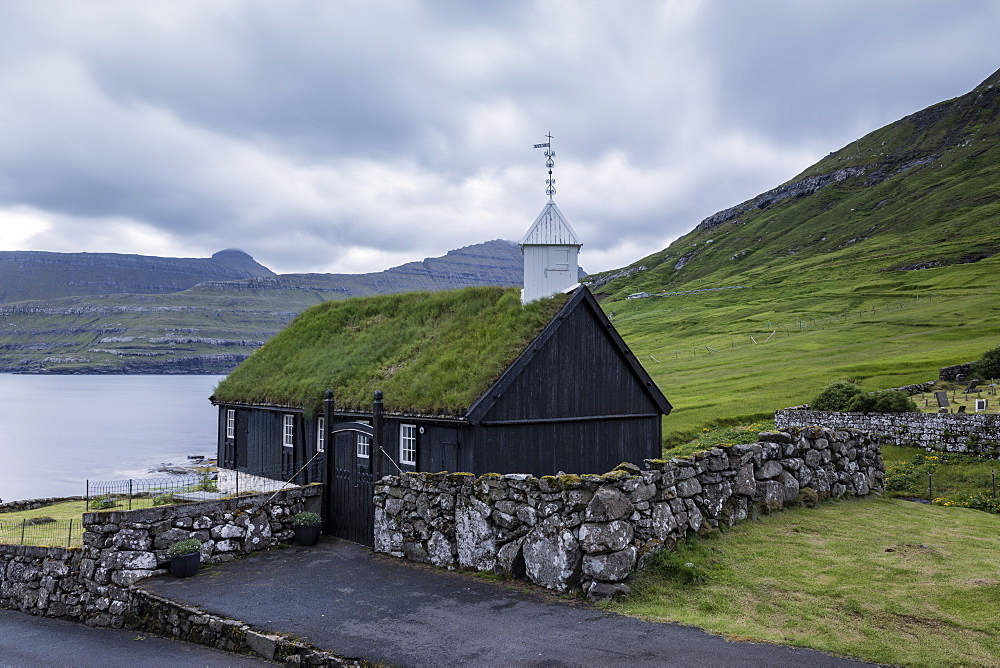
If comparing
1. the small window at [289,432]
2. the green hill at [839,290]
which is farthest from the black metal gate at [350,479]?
the green hill at [839,290]

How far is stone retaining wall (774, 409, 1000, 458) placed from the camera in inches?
1027

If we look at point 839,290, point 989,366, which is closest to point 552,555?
point 989,366

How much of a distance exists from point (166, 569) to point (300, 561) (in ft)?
10.2

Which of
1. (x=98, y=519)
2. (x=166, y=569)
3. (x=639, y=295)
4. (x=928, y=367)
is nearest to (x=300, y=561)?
→ (x=166, y=569)

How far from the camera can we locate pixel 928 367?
162 ft

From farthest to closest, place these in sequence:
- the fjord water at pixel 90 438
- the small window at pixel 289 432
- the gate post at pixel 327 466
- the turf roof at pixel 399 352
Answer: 1. the fjord water at pixel 90 438
2. the small window at pixel 289 432
3. the gate post at pixel 327 466
4. the turf roof at pixel 399 352

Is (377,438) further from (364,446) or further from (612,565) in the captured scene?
(612,565)

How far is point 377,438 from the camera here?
19.0m

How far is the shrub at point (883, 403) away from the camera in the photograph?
3200 centimetres

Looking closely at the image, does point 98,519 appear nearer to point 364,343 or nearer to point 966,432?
point 364,343

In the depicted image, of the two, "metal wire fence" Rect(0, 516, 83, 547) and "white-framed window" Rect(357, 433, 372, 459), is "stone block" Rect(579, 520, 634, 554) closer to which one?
"white-framed window" Rect(357, 433, 372, 459)

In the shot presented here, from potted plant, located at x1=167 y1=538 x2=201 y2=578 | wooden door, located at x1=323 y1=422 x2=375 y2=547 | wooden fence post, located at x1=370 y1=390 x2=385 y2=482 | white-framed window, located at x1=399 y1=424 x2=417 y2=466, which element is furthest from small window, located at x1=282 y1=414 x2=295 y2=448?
potted plant, located at x1=167 y1=538 x2=201 y2=578

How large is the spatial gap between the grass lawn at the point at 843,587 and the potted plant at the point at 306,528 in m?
10.2

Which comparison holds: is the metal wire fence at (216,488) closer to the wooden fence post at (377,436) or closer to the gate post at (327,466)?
the gate post at (327,466)
